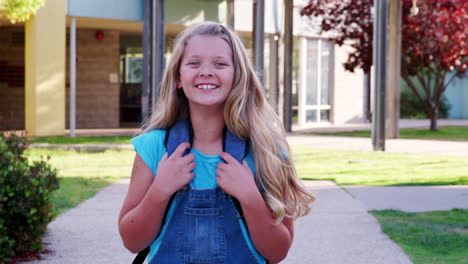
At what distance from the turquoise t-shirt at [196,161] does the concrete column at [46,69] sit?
15.8 metres

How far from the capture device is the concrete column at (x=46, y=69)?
692 inches

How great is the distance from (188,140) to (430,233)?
13.8ft

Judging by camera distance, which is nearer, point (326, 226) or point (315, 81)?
point (326, 226)

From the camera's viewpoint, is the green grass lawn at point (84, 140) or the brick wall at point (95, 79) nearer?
the green grass lawn at point (84, 140)

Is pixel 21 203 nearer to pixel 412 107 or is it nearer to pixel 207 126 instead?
pixel 207 126

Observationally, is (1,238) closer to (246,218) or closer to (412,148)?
(246,218)

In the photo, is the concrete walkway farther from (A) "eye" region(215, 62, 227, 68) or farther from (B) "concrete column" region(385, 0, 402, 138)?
(B) "concrete column" region(385, 0, 402, 138)

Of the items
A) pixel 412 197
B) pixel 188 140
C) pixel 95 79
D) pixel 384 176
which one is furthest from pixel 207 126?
pixel 95 79

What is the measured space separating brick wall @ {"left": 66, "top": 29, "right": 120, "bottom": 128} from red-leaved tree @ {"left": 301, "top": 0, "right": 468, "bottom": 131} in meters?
5.80

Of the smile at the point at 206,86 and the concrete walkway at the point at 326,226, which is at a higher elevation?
the smile at the point at 206,86

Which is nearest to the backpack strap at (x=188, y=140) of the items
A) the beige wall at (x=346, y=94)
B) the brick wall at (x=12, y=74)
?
the brick wall at (x=12, y=74)

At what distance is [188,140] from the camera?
2.37m

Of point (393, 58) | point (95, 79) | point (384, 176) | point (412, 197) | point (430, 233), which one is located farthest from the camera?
point (95, 79)

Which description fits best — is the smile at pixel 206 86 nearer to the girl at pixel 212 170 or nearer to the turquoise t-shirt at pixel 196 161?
the girl at pixel 212 170
